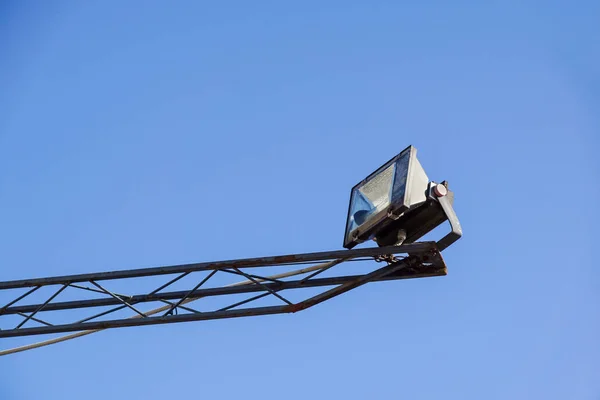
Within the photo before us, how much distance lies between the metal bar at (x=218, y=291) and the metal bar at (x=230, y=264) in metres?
0.25

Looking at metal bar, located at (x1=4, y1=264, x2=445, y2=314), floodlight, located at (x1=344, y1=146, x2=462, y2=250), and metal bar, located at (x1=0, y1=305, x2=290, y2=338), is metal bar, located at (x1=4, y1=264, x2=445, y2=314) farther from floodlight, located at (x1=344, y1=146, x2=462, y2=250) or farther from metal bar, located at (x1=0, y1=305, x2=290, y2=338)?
floodlight, located at (x1=344, y1=146, x2=462, y2=250)

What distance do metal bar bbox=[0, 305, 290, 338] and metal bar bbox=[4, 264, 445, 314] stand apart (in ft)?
0.74

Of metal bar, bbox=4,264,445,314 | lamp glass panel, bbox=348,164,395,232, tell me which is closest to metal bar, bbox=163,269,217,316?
metal bar, bbox=4,264,445,314

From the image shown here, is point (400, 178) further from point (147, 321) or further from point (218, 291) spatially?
point (147, 321)

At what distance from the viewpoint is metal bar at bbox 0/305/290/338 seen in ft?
33.8

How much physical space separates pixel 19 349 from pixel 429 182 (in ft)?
15.6

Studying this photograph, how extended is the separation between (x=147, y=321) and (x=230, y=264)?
3.50 feet

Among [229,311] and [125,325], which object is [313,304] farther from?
[125,325]

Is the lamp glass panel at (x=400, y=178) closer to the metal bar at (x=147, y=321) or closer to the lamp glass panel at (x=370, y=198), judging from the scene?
the lamp glass panel at (x=370, y=198)

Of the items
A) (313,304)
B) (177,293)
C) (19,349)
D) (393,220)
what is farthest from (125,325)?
(393,220)

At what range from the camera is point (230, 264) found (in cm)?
1038

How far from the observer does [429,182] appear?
9.77 m

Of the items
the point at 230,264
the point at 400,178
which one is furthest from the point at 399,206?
the point at 230,264

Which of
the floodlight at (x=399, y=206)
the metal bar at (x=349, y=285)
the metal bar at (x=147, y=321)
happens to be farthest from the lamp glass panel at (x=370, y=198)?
the metal bar at (x=147, y=321)
